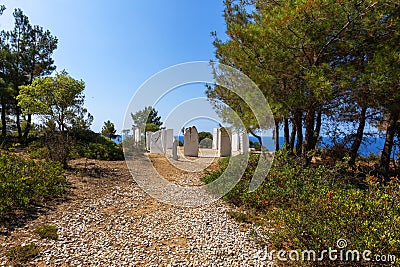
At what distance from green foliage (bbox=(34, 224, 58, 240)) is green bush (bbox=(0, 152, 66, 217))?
0.70 metres

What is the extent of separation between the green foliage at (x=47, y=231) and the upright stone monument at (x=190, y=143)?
8111 mm

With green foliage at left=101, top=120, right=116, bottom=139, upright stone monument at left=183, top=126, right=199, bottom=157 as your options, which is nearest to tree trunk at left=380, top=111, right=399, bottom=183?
upright stone monument at left=183, top=126, right=199, bottom=157

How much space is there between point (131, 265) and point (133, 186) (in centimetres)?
328

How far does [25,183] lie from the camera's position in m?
4.39

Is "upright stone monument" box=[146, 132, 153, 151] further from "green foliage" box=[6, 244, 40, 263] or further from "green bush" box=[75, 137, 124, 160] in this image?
"green foliage" box=[6, 244, 40, 263]

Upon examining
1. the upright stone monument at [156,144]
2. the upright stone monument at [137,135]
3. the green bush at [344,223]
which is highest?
the upright stone monument at [137,135]

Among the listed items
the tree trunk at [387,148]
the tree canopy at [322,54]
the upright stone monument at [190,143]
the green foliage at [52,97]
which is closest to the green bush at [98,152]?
the green foliage at [52,97]

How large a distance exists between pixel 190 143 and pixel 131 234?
26.4 ft

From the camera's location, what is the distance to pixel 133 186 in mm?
5867

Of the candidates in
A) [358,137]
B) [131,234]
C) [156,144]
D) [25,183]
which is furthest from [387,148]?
[156,144]

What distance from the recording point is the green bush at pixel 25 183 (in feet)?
12.7

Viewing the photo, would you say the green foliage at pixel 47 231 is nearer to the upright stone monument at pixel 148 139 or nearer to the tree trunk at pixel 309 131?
the tree trunk at pixel 309 131

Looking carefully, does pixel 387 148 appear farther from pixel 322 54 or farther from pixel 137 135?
pixel 137 135

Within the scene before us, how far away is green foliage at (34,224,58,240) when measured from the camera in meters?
3.16
